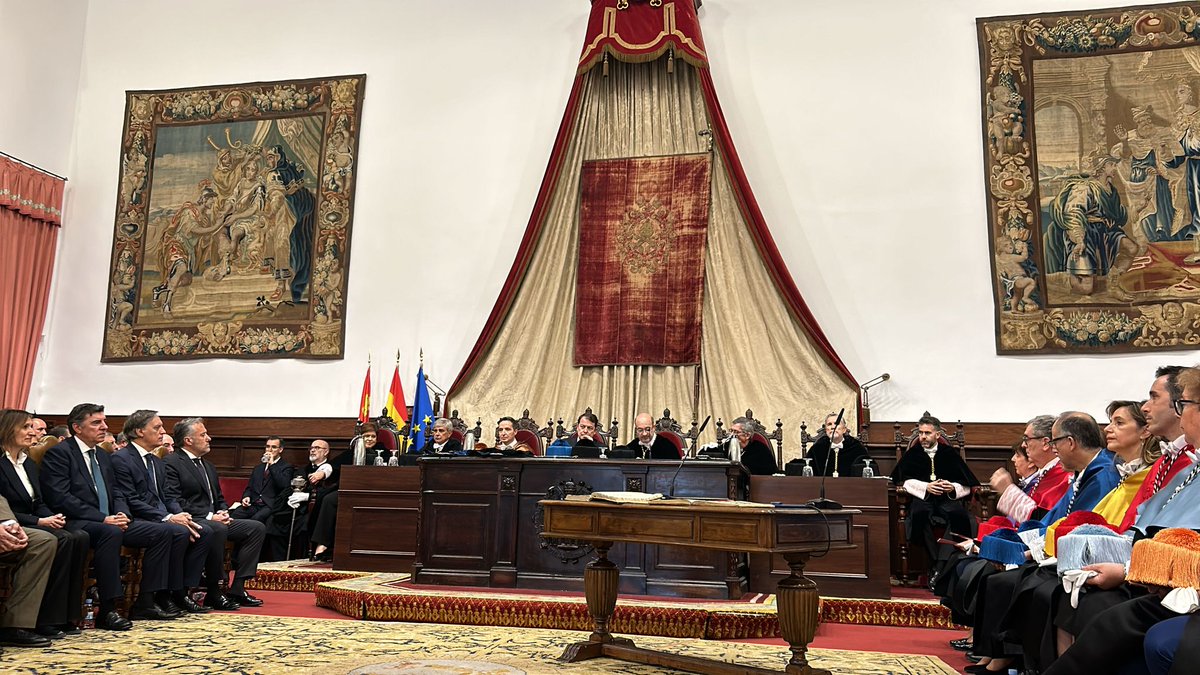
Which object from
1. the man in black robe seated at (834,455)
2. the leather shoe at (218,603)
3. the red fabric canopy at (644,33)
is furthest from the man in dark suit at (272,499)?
the red fabric canopy at (644,33)

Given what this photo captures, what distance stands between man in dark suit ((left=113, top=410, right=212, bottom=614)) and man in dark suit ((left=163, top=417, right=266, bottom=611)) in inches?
3.4

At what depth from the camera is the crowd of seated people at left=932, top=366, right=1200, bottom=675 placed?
280 centimetres

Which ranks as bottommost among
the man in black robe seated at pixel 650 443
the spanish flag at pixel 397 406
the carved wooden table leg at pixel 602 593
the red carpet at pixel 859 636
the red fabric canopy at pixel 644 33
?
the red carpet at pixel 859 636

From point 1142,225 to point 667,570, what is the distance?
5.51 meters

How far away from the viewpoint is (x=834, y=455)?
329 inches

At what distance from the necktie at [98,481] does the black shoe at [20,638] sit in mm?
957

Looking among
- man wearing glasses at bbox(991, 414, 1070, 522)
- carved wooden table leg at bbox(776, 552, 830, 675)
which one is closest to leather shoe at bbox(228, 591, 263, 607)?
carved wooden table leg at bbox(776, 552, 830, 675)

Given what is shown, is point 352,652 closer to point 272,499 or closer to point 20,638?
point 20,638

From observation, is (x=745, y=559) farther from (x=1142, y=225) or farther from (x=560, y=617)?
(x=1142, y=225)

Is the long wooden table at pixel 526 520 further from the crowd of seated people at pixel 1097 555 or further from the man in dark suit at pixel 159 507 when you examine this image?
the crowd of seated people at pixel 1097 555

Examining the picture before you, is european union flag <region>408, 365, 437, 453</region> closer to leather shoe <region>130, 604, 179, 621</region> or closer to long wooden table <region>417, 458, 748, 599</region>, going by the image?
long wooden table <region>417, 458, 748, 599</region>

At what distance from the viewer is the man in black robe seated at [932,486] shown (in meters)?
7.42

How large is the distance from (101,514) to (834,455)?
5.63 m

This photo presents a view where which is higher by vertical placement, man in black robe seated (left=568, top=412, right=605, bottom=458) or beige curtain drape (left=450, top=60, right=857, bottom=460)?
beige curtain drape (left=450, top=60, right=857, bottom=460)
